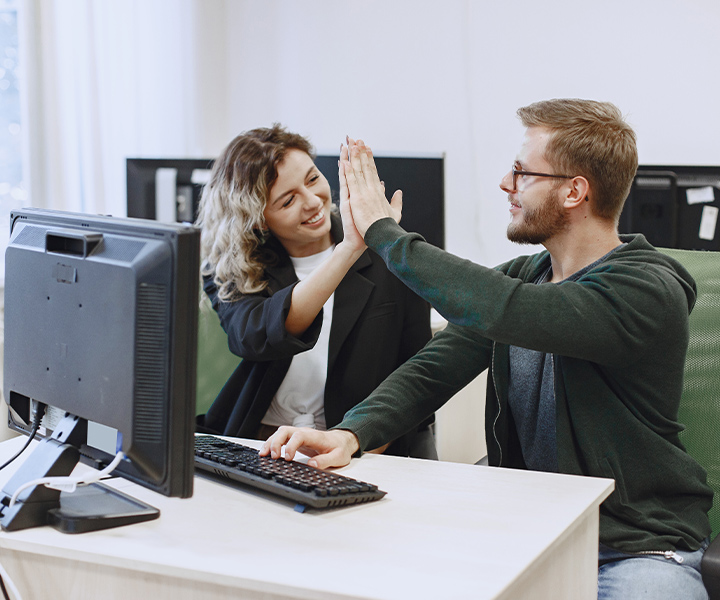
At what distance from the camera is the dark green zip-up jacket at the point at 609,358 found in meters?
1.26

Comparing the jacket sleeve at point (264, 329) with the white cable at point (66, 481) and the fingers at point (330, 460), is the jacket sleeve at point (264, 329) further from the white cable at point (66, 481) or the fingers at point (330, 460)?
the white cable at point (66, 481)

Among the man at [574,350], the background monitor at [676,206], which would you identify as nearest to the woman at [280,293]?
the man at [574,350]

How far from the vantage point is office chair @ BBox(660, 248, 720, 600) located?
148cm

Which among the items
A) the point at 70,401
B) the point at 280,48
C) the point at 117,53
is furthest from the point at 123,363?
the point at 280,48

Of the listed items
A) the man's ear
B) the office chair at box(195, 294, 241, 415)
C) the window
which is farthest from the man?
the window

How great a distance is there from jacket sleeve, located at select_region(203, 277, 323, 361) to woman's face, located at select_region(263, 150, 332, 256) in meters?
0.18

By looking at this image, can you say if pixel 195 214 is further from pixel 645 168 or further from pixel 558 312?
pixel 558 312

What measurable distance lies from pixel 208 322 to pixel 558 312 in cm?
118

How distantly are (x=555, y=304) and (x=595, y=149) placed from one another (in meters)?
0.39

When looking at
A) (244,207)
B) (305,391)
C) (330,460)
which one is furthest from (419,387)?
(244,207)

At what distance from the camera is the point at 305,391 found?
6.23 feet

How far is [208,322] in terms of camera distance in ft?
7.14

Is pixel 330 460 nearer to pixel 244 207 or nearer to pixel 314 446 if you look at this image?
pixel 314 446

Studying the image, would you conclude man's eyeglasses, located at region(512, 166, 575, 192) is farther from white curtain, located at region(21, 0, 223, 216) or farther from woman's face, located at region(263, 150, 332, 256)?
white curtain, located at region(21, 0, 223, 216)
